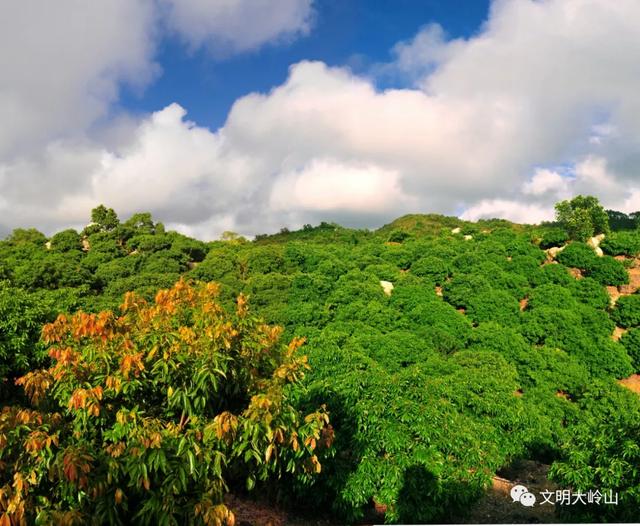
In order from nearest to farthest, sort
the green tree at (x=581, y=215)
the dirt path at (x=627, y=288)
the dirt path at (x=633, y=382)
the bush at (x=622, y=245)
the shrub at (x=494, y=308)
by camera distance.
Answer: the dirt path at (x=633, y=382) → the shrub at (x=494, y=308) → the dirt path at (x=627, y=288) → the bush at (x=622, y=245) → the green tree at (x=581, y=215)

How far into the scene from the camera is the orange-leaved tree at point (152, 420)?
5.01 metres

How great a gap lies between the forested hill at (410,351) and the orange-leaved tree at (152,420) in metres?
0.10

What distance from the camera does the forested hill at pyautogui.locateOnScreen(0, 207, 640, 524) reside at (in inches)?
366

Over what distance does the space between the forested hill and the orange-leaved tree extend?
10cm

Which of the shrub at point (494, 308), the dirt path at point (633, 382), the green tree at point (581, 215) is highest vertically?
the green tree at point (581, 215)

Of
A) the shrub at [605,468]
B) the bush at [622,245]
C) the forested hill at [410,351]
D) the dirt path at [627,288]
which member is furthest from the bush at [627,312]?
the shrub at [605,468]

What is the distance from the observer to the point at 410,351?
1956 cm

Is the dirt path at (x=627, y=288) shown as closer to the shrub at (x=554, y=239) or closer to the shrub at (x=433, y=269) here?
the shrub at (x=554, y=239)

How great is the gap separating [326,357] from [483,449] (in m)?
4.98

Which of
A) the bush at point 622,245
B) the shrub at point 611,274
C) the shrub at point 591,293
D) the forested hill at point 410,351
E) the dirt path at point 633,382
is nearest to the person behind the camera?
the forested hill at point 410,351

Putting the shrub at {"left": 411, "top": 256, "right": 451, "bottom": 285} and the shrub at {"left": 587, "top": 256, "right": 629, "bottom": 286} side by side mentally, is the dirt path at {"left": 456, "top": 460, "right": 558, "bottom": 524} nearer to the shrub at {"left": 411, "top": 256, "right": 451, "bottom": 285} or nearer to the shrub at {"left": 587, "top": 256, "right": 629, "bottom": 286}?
the shrub at {"left": 411, "top": 256, "right": 451, "bottom": 285}

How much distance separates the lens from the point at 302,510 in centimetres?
1169

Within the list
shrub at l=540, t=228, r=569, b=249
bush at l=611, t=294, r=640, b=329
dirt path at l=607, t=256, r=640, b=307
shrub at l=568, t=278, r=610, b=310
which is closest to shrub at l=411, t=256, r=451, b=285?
shrub at l=568, t=278, r=610, b=310

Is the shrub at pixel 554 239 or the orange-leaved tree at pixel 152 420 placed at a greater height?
the shrub at pixel 554 239
